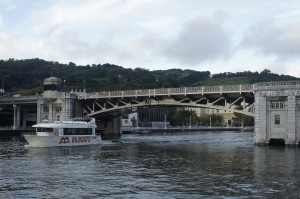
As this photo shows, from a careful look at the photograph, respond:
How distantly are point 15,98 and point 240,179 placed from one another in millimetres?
110400

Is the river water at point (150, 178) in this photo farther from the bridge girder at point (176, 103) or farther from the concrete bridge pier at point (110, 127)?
the concrete bridge pier at point (110, 127)

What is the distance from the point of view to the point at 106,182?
35562 millimetres

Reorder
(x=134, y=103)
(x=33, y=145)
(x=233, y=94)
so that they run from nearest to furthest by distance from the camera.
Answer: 1. (x=33, y=145)
2. (x=233, y=94)
3. (x=134, y=103)

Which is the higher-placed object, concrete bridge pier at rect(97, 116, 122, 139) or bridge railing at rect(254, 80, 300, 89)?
bridge railing at rect(254, 80, 300, 89)

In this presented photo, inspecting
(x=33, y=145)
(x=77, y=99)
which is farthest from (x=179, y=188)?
(x=77, y=99)

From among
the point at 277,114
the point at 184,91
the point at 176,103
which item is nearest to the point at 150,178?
the point at 277,114

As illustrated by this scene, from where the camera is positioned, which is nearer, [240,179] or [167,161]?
[240,179]

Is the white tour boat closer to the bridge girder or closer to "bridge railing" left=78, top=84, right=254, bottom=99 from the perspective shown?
"bridge railing" left=78, top=84, right=254, bottom=99

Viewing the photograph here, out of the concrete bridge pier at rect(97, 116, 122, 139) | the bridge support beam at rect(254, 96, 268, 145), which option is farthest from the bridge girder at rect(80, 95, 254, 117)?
the concrete bridge pier at rect(97, 116, 122, 139)

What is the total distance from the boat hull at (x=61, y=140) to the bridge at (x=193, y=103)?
21756 millimetres

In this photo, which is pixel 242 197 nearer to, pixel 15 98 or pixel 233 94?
pixel 233 94

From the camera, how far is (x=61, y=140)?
77062 millimetres

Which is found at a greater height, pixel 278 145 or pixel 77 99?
pixel 77 99

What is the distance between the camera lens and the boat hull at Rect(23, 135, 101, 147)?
73.6 m
